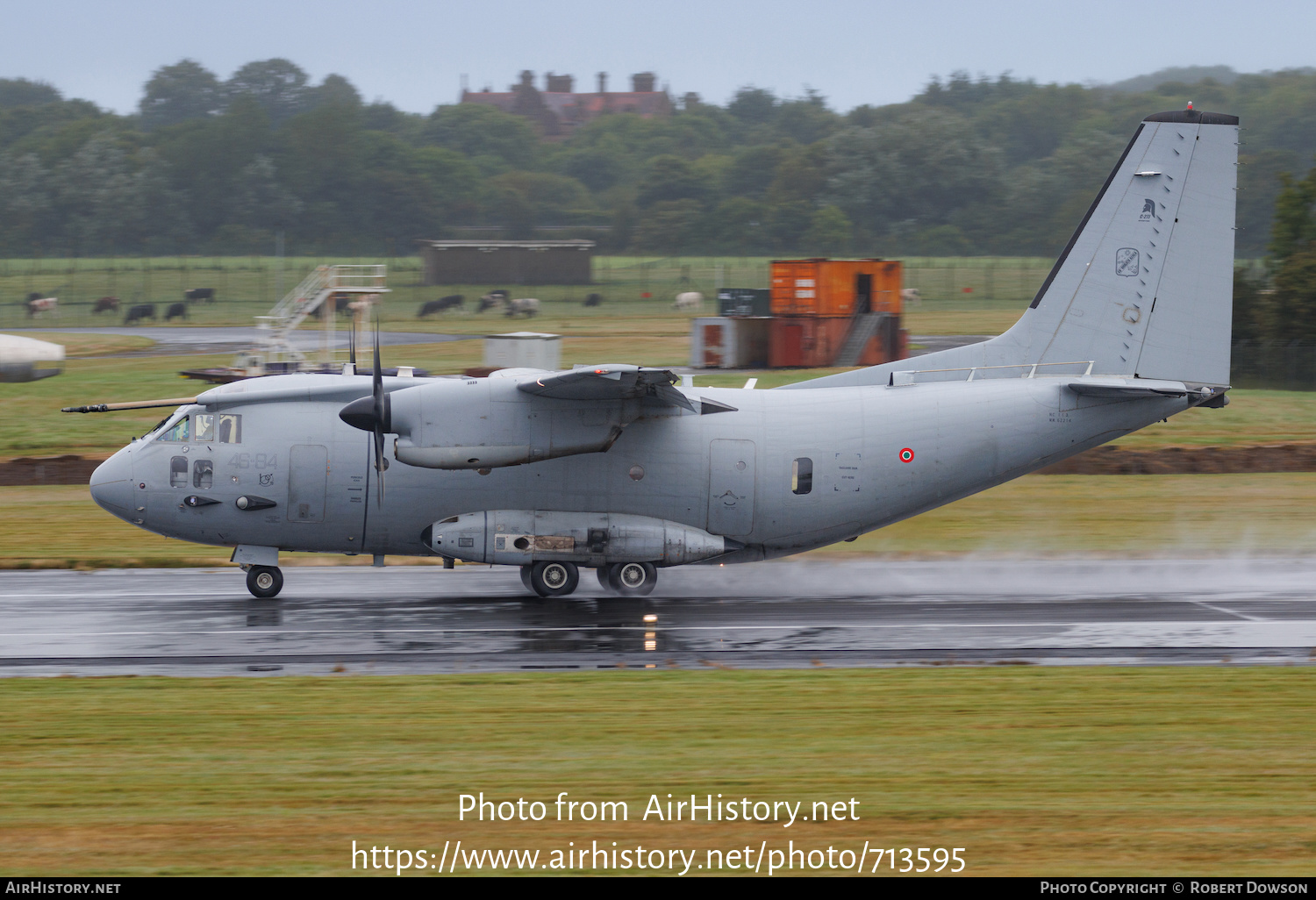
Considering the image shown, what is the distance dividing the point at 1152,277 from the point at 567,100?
14867 centimetres

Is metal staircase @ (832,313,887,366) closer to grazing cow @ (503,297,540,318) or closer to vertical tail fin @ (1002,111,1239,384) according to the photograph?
grazing cow @ (503,297,540,318)

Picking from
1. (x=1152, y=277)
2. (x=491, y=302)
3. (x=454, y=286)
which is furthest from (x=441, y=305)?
(x=1152, y=277)

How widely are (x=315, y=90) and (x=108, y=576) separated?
98930 millimetres

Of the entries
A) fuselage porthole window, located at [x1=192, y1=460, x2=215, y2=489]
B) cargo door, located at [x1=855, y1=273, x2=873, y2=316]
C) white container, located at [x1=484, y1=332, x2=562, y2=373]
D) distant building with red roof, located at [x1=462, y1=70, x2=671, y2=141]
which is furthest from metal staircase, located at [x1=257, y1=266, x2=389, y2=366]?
distant building with red roof, located at [x1=462, y1=70, x2=671, y2=141]

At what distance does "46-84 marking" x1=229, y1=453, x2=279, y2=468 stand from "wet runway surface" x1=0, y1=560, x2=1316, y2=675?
7.14 ft

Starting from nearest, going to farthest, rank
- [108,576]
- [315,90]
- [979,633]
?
1. [979,633]
2. [108,576]
3. [315,90]

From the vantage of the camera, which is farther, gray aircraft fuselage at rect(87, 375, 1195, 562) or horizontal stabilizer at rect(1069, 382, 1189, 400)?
horizontal stabilizer at rect(1069, 382, 1189, 400)

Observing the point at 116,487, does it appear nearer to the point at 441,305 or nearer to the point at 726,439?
the point at 726,439

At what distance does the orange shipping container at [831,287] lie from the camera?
50094 millimetres

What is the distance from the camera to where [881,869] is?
29.5ft

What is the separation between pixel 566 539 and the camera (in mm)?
19031

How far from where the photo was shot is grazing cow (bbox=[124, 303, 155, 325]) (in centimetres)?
6819

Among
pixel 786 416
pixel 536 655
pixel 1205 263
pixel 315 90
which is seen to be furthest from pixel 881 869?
pixel 315 90

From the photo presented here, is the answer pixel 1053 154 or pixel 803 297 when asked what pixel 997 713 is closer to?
pixel 803 297
